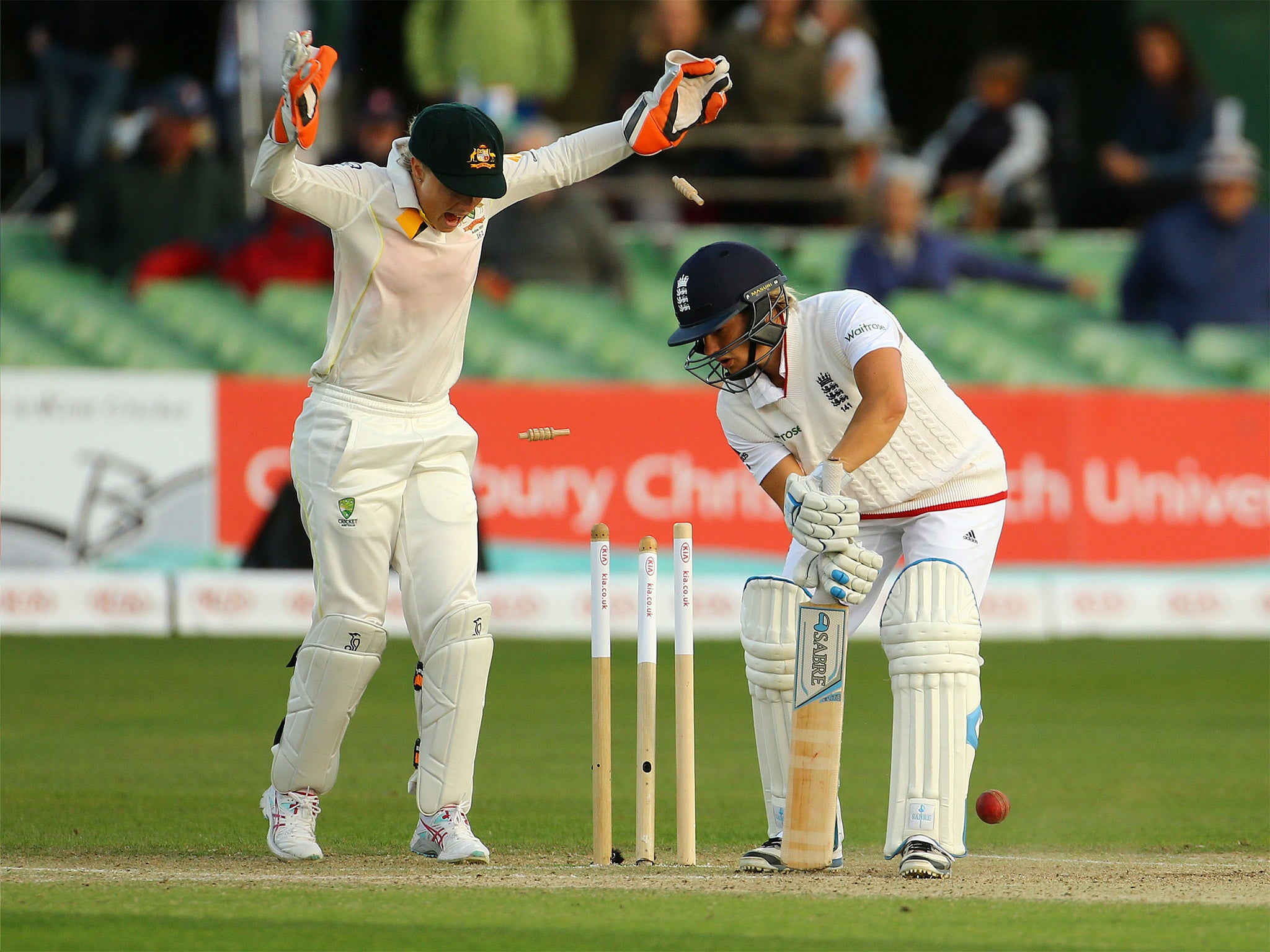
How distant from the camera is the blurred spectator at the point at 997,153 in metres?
14.4

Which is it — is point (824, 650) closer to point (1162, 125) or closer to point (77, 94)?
point (77, 94)

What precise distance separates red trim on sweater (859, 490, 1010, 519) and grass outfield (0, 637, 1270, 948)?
3.08 feet

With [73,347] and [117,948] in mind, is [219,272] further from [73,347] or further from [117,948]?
[117,948]

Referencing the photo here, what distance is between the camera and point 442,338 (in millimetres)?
5199

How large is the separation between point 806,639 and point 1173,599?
24.9 feet

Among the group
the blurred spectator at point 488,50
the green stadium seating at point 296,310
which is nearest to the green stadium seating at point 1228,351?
the blurred spectator at point 488,50

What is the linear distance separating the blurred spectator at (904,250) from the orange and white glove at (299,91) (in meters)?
8.68

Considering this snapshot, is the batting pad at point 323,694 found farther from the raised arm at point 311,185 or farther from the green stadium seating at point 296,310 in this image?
the green stadium seating at point 296,310

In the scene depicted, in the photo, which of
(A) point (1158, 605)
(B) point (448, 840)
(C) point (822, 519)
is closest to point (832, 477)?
(C) point (822, 519)

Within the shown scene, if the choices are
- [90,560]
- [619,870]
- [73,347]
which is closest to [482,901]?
[619,870]

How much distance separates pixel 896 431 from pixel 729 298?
1.87 ft

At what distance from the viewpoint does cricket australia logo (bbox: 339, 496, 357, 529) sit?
201 inches

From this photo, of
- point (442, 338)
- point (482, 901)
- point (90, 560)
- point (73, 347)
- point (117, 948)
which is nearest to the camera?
point (117, 948)

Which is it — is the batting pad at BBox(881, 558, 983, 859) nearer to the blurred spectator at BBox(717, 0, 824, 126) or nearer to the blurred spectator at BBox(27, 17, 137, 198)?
the blurred spectator at BBox(717, 0, 824, 126)
